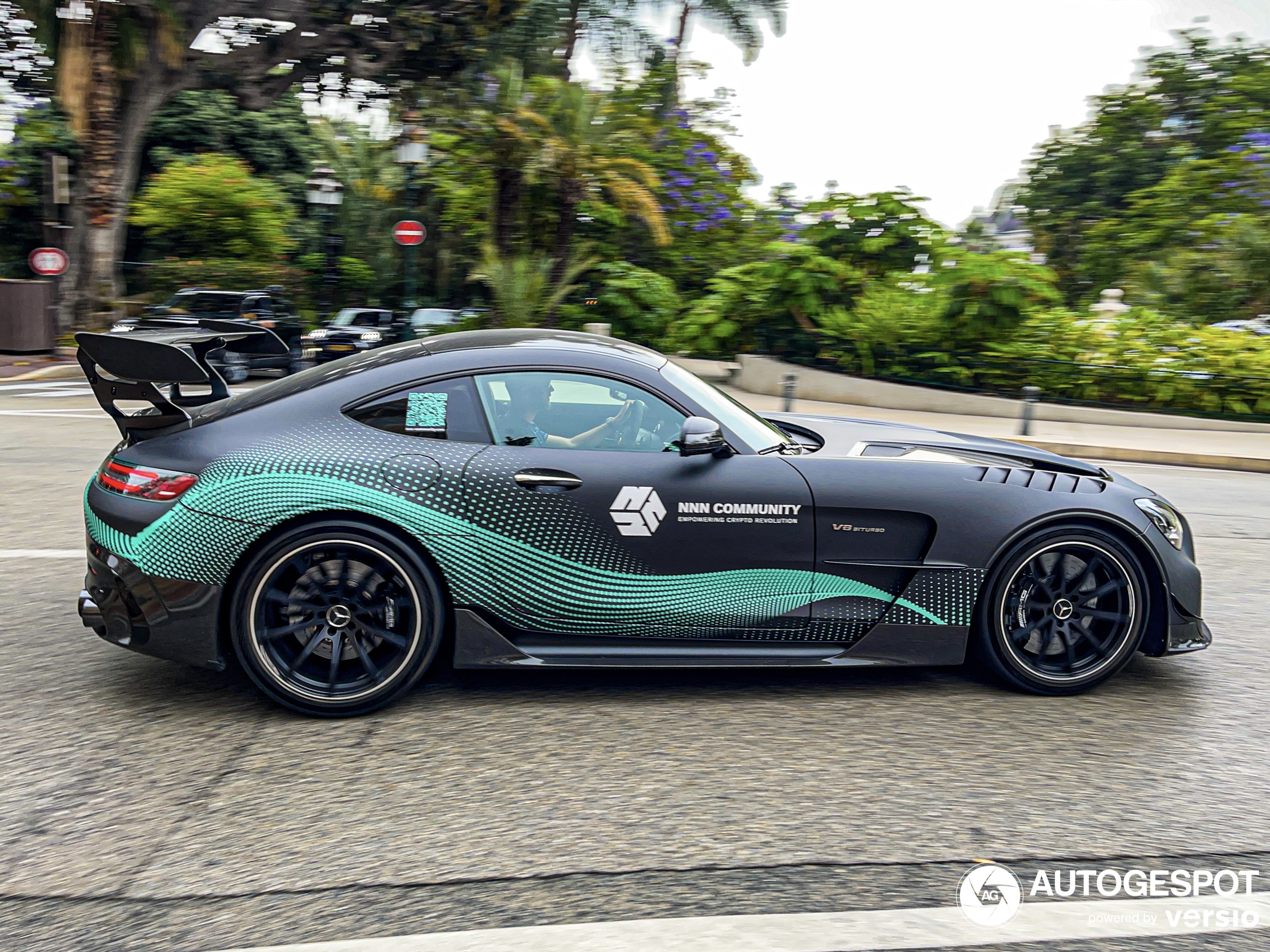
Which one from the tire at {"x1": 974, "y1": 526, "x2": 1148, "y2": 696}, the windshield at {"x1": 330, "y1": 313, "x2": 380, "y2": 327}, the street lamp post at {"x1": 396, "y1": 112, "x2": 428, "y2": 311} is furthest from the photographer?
the street lamp post at {"x1": 396, "y1": 112, "x2": 428, "y2": 311}

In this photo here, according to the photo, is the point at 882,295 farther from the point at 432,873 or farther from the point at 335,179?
the point at 432,873

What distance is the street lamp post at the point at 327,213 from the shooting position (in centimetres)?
2595

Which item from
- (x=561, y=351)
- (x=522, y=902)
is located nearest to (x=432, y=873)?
(x=522, y=902)

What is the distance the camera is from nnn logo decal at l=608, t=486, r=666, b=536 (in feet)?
13.6

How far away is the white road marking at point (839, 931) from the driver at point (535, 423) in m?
1.98

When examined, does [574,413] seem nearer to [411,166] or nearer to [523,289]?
[523,289]

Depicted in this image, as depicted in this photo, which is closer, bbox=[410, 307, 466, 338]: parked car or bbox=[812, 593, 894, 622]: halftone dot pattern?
bbox=[812, 593, 894, 622]: halftone dot pattern

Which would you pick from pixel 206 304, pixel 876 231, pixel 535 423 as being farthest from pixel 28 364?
pixel 535 423

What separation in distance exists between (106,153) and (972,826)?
22.6 m

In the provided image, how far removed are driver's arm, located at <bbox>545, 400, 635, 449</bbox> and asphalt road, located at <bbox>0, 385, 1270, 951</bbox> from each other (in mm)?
975

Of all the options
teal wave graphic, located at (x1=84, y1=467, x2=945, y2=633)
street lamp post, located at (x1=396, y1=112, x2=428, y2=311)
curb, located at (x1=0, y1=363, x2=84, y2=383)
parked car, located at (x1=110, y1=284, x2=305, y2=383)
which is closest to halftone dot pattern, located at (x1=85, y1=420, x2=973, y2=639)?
teal wave graphic, located at (x1=84, y1=467, x2=945, y2=633)

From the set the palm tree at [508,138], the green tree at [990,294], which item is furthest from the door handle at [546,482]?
the palm tree at [508,138]

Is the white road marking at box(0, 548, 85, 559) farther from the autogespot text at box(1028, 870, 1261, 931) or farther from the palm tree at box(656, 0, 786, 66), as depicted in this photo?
the palm tree at box(656, 0, 786, 66)

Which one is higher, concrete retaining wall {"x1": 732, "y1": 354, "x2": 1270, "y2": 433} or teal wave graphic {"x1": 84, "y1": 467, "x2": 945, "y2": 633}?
teal wave graphic {"x1": 84, "y1": 467, "x2": 945, "y2": 633}
